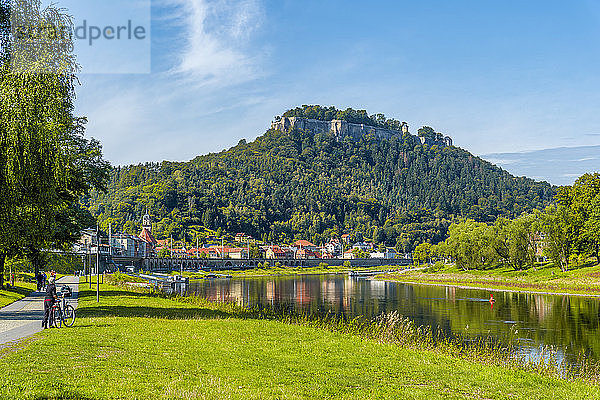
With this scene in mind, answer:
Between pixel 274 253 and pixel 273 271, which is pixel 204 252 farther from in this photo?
pixel 273 271

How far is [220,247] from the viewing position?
176875mm

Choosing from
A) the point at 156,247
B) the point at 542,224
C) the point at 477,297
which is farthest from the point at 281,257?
the point at 477,297

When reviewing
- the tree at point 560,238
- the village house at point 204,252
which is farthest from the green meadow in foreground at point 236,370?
the village house at point 204,252

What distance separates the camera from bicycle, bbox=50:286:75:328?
67.1 ft

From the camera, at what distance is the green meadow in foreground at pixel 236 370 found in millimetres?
11484

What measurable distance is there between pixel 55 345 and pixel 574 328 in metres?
28.6

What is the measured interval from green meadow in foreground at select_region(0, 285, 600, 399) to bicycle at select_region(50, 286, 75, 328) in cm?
51

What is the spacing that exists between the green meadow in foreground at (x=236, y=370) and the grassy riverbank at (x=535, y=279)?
4562 centimetres

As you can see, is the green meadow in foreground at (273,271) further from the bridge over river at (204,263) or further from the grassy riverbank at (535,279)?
the grassy riverbank at (535,279)

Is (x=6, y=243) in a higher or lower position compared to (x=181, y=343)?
higher

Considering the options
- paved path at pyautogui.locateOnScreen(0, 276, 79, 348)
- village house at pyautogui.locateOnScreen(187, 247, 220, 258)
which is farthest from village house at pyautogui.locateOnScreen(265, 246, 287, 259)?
paved path at pyautogui.locateOnScreen(0, 276, 79, 348)

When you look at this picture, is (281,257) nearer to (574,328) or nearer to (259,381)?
(574,328)

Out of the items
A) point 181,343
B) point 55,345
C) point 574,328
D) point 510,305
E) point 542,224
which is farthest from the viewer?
point 542,224

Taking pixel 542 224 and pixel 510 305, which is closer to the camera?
pixel 510 305
